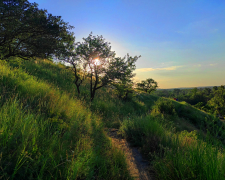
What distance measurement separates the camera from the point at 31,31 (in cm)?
621

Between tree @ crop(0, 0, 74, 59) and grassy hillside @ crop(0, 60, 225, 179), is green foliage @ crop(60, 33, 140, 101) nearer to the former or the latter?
tree @ crop(0, 0, 74, 59)

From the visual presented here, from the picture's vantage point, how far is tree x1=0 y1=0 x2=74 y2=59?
5.25 metres

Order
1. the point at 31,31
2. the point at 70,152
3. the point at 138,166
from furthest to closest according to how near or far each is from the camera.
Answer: the point at 31,31, the point at 138,166, the point at 70,152

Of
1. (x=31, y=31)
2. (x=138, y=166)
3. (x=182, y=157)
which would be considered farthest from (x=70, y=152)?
(x=31, y=31)

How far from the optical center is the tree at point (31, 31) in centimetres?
525

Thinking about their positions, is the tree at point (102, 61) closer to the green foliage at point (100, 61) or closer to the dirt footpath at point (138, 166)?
the green foliage at point (100, 61)

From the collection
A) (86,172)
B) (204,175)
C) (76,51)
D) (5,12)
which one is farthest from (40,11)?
(204,175)

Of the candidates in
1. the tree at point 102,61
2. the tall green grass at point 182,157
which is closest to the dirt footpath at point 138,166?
the tall green grass at point 182,157

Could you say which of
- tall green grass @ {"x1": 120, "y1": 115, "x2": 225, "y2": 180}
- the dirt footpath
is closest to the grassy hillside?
tall green grass @ {"x1": 120, "y1": 115, "x2": 225, "y2": 180}

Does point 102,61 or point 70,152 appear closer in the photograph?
point 70,152

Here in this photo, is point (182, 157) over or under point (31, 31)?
under

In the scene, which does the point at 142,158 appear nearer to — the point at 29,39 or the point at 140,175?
the point at 140,175

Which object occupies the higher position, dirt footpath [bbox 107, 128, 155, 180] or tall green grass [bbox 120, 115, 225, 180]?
tall green grass [bbox 120, 115, 225, 180]

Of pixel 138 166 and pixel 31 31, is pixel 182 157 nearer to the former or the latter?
pixel 138 166
